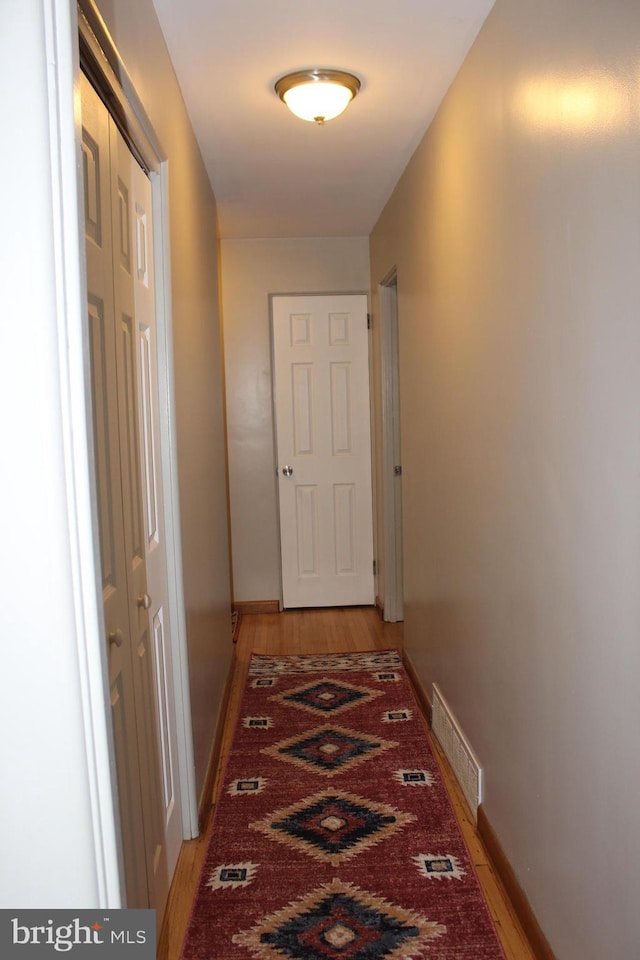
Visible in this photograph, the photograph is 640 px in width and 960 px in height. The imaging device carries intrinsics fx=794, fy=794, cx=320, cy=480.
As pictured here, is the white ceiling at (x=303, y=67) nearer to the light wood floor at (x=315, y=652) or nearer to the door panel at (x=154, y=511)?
the door panel at (x=154, y=511)

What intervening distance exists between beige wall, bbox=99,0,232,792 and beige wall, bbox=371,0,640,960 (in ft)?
3.00

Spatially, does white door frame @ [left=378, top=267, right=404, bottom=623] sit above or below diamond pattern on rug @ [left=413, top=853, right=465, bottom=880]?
above

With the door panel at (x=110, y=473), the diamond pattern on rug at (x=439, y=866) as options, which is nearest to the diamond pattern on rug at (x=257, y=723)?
the diamond pattern on rug at (x=439, y=866)

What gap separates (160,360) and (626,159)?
4.69ft

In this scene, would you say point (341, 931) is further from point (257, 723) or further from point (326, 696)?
point (326, 696)

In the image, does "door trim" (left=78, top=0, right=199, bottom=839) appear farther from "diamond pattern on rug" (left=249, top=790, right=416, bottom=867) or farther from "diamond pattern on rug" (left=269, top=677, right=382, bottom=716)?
"diamond pattern on rug" (left=269, top=677, right=382, bottom=716)

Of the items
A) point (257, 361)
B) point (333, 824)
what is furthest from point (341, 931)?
point (257, 361)

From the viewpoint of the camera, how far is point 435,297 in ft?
10.1

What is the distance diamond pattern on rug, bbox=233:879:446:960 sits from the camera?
1.98 meters

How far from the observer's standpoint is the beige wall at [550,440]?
4.55 ft

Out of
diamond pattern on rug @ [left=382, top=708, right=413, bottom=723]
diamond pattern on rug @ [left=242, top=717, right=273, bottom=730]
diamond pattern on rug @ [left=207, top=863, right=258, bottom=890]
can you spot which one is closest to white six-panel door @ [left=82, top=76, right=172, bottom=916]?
diamond pattern on rug @ [left=207, top=863, right=258, bottom=890]

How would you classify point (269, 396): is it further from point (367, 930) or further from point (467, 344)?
point (367, 930)

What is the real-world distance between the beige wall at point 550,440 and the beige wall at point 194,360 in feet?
3.00

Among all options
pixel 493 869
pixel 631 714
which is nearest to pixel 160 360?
pixel 631 714
